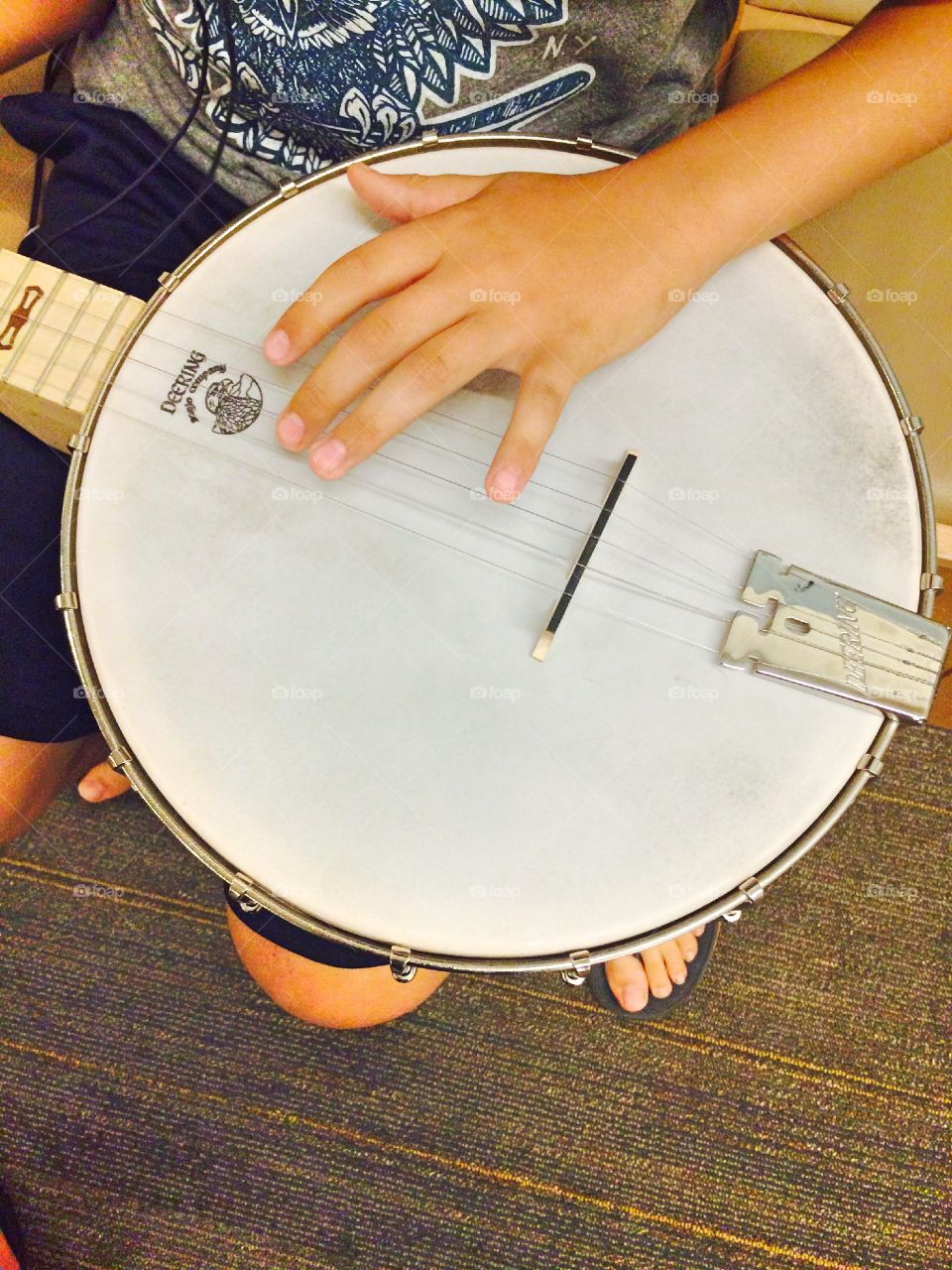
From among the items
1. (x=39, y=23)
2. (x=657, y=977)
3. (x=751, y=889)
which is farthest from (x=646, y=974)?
(x=39, y=23)

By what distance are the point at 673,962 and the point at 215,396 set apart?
2.76 ft

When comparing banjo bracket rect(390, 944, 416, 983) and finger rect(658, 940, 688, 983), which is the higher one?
banjo bracket rect(390, 944, 416, 983)

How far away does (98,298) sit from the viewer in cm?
65

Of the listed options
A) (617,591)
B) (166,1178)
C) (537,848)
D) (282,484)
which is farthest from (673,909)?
(166,1178)

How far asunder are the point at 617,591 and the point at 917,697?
0.22m

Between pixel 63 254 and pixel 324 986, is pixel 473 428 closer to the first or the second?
pixel 63 254

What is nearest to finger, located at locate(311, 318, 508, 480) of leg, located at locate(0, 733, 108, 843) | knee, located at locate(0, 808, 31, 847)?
leg, located at locate(0, 733, 108, 843)

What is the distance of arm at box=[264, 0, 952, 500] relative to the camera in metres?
0.58

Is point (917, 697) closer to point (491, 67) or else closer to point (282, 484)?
point (282, 484)

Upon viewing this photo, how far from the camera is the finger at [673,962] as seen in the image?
1.01 meters

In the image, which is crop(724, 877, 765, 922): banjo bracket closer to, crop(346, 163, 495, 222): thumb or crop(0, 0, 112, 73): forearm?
crop(346, 163, 495, 222): thumb

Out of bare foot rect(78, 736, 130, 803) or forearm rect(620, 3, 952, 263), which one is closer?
forearm rect(620, 3, 952, 263)

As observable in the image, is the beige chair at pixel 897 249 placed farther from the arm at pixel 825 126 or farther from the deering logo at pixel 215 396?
the deering logo at pixel 215 396

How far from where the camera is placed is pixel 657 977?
1.01 m
